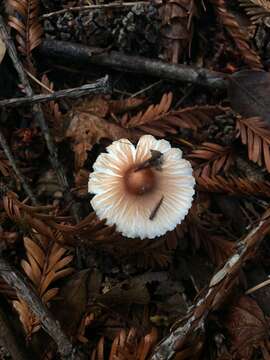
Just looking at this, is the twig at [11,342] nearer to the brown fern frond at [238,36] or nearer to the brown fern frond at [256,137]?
the brown fern frond at [256,137]

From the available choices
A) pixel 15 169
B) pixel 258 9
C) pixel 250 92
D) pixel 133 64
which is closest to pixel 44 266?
pixel 15 169

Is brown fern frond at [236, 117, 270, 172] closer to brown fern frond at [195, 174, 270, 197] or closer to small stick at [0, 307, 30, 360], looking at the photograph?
brown fern frond at [195, 174, 270, 197]

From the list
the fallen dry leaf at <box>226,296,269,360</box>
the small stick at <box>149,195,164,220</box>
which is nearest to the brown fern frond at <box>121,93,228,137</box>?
the small stick at <box>149,195,164,220</box>

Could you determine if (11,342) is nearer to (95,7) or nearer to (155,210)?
(155,210)

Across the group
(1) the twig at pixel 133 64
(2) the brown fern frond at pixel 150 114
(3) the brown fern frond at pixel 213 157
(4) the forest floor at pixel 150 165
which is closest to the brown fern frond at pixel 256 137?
(4) the forest floor at pixel 150 165

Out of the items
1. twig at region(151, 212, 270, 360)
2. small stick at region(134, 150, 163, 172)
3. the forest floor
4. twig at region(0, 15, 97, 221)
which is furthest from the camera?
twig at region(0, 15, 97, 221)

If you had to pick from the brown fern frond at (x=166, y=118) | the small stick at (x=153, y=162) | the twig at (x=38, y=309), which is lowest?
the twig at (x=38, y=309)
